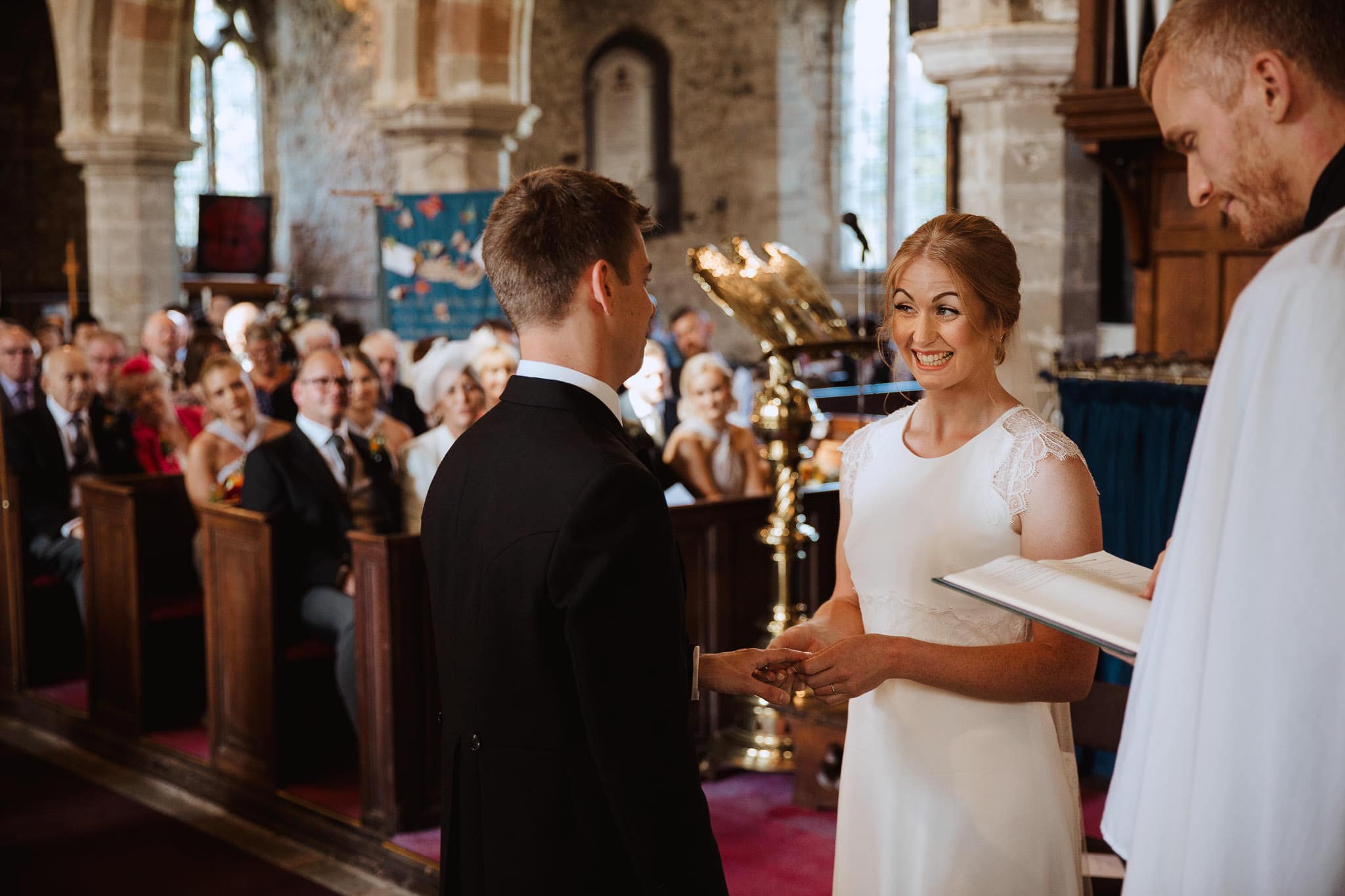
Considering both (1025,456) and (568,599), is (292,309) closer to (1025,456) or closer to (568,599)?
(1025,456)

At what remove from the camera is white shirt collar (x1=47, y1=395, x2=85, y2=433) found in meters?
5.62

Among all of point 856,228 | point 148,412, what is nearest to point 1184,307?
point 856,228

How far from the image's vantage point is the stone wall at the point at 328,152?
1554 cm

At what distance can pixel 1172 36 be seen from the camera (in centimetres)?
118

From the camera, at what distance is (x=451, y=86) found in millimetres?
7941

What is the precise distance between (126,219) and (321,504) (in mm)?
7186

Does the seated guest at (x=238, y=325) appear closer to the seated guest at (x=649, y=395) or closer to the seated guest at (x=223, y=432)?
the seated guest at (x=223, y=432)

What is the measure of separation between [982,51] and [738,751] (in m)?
2.47

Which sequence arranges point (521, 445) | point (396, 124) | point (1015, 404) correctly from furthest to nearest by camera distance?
point (396, 124), point (1015, 404), point (521, 445)

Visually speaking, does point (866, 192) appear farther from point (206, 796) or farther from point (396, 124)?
point (206, 796)

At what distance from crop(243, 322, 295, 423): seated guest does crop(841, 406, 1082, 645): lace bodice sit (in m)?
4.98

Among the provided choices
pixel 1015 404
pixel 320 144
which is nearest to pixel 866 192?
pixel 320 144

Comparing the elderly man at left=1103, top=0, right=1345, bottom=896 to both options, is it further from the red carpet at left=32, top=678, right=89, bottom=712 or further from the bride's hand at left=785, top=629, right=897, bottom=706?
the red carpet at left=32, top=678, right=89, bottom=712

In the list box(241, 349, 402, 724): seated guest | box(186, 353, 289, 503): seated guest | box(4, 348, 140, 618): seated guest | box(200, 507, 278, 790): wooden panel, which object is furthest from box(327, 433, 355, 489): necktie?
box(4, 348, 140, 618): seated guest
